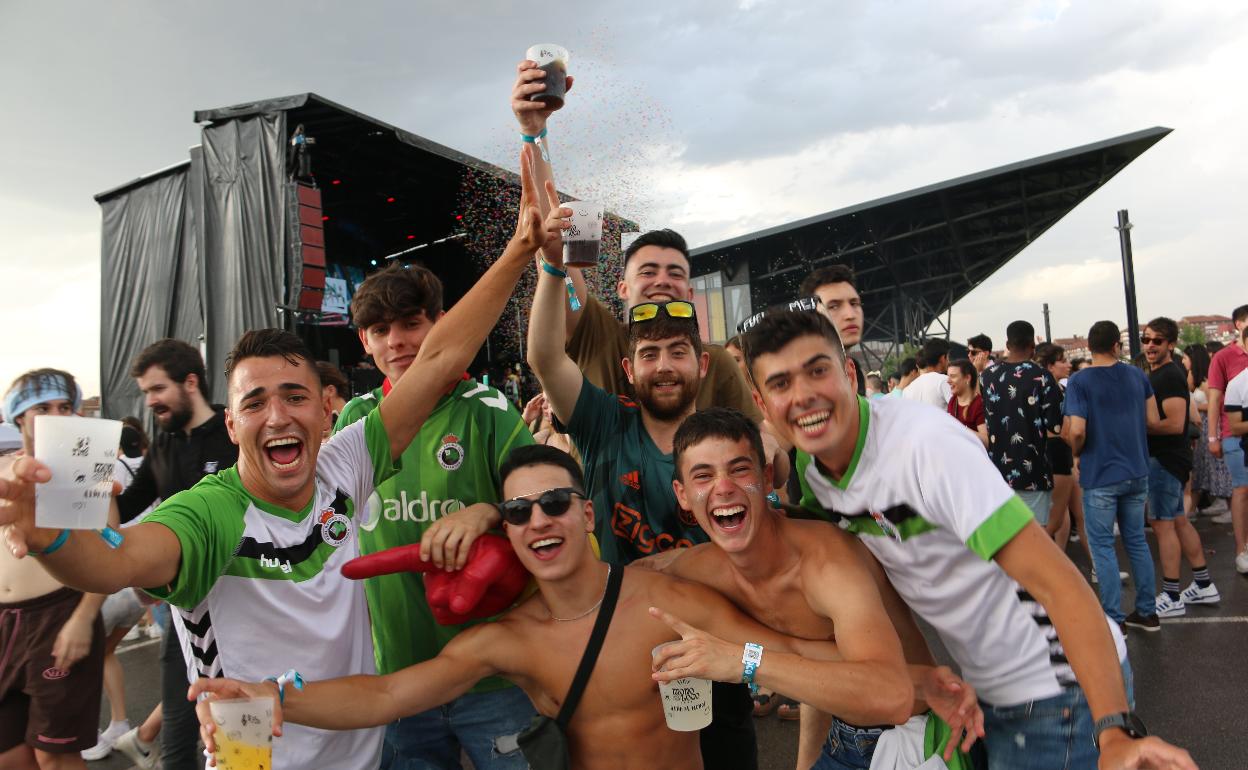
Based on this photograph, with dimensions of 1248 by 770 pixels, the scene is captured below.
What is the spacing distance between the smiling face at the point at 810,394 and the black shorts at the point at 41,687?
3.22 meters

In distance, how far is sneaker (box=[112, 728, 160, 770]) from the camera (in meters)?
4.11

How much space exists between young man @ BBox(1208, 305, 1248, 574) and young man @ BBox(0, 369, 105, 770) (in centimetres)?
862

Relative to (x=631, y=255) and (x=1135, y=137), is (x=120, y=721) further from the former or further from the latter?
(x=1135, y=137)

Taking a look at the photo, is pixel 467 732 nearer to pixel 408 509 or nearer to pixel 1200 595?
pixel 408 509

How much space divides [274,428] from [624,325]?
2083 mm

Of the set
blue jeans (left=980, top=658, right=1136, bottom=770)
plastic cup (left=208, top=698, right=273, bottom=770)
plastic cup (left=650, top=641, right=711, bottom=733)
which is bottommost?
blue jeans (left=980, top=658, right=1136, bottom=770)

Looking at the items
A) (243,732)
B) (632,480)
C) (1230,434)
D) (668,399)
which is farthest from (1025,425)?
(243,732)

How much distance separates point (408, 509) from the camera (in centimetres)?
263

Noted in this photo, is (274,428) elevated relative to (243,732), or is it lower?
elevated

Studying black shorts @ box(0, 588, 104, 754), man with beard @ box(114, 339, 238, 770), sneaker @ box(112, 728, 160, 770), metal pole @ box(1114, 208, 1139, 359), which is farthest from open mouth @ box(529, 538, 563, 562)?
metal pole @ box(1114, 208, 1139, 359)

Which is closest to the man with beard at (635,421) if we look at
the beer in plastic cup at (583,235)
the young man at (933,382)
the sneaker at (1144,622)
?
the beer in plastic cup at (583,235)

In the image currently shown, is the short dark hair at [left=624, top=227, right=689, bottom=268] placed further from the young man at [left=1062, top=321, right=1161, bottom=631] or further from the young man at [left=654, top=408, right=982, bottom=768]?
the young man at [left=1062, top=321, right=1161, bottom=631]

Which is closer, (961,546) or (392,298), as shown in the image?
(961,546)

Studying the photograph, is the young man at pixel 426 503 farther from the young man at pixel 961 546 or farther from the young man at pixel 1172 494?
the young man at pixel 1172 494
